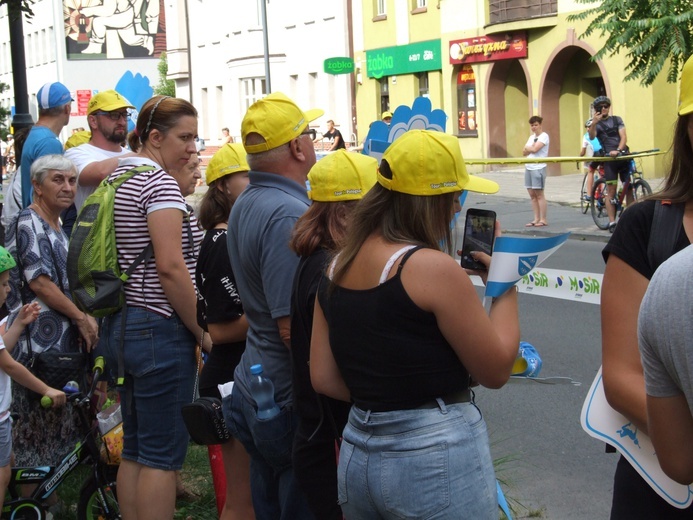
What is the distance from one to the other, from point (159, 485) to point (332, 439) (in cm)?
134

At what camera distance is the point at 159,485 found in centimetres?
405

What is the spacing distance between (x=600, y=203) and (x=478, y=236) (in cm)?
1414

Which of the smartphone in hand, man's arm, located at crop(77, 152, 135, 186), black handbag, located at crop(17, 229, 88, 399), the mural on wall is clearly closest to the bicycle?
man's arm, located at crop(77, 152, 135, 186)

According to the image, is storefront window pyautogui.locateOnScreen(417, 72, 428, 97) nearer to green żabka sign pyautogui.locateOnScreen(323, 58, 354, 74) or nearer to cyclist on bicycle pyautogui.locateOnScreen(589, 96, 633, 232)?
green żabka sign pyautogui.locateOnScreen(323, 58, 354, 74)

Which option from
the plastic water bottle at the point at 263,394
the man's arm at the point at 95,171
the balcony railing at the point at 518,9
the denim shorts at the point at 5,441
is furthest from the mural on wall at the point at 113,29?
the plastic water bottle at the point at 263,394

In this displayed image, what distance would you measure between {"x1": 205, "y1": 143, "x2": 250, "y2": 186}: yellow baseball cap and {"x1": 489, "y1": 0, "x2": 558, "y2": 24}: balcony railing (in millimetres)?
25114

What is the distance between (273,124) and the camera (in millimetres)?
3404

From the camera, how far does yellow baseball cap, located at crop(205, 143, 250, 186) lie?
4168 mm

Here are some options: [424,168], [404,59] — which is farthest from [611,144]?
[404,59]

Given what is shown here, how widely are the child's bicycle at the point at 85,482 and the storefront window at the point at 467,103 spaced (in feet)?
92.5

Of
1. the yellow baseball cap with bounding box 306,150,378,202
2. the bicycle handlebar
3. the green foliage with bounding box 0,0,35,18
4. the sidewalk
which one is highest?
the green foliage with bounding box 0,0,35,18

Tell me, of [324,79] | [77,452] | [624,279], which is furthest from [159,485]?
[324,79]

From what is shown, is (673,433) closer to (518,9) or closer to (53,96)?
(53,96)

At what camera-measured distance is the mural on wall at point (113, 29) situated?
71875mm
